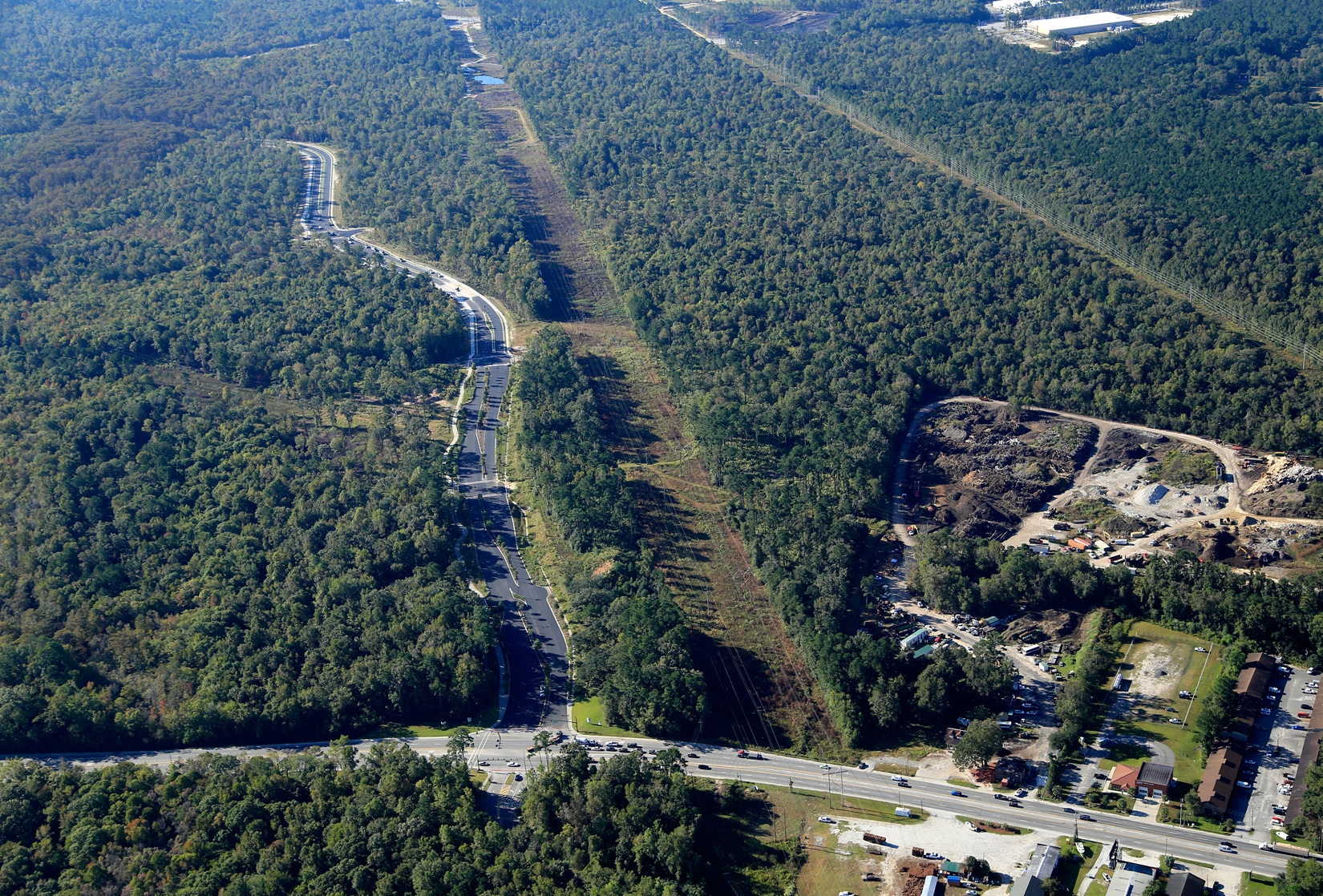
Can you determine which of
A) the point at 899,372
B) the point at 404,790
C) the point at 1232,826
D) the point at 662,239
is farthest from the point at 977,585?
the point at 662,239

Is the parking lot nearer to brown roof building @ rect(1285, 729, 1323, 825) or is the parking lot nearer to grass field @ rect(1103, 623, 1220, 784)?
brown roof building @ rect(1285, 729, 1323, 825)

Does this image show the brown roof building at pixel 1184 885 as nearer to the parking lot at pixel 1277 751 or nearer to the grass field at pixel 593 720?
the parking lot at pixel 1277 751

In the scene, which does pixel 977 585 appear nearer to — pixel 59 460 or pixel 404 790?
pixel 404 790

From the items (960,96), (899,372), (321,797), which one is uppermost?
(960,96)

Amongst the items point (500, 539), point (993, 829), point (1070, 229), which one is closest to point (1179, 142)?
point (1070, 229)

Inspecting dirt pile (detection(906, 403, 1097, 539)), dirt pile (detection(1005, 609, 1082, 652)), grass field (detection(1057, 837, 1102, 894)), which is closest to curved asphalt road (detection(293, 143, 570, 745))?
grass field (detection(1057, 837, 1102, 894))

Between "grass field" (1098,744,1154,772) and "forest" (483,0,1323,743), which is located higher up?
"forest" (483,0,1323,743)

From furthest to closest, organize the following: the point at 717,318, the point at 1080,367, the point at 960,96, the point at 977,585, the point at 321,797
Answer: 1. the point at 960,96
2. the point at 717,318
3. the point at 1080,367
4. the point at 977,585
5. the point at 321,797
